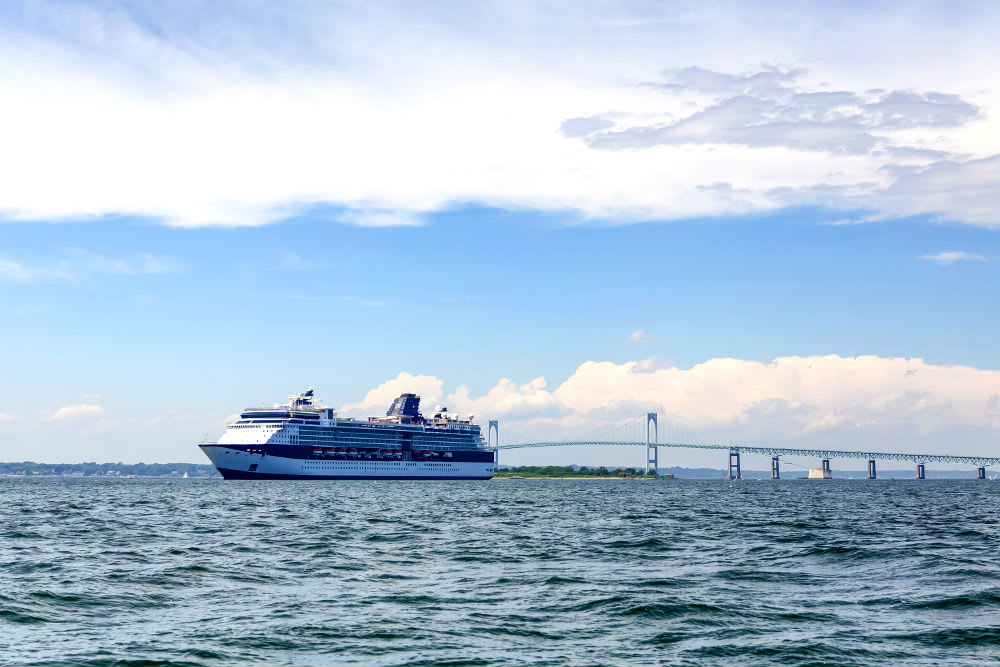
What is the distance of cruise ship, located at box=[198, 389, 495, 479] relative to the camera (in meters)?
152

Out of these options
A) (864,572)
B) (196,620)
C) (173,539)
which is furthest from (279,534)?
(864,572)

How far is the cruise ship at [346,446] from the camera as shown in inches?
5984

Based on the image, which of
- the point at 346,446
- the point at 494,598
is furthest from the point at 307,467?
the point at 494,598

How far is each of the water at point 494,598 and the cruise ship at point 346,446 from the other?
113959mm

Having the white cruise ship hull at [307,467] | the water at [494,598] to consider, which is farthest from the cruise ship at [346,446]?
the water at [494,598]

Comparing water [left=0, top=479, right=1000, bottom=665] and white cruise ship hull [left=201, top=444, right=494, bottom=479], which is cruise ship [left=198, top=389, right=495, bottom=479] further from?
water [left=0, top=479, right=1000, bottom=665]

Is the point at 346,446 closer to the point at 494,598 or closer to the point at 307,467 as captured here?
the point at 307,467

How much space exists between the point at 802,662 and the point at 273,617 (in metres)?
10.3

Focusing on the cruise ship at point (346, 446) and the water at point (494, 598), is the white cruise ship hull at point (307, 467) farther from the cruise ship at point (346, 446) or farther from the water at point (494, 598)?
the water at point (494, 598)

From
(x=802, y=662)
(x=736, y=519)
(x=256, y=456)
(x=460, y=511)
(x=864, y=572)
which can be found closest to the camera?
(x=802, y=662)

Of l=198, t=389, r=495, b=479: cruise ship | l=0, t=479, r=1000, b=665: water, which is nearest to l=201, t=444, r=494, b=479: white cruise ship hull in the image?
l=198, t=389, r=495, b=479: cruise ship

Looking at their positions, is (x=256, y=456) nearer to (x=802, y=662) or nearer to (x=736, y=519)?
(x=736, y=519)

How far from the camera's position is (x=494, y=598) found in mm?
21328

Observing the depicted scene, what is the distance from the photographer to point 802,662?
49.1ft
